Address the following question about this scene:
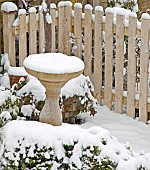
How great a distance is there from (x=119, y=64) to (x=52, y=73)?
2.40m

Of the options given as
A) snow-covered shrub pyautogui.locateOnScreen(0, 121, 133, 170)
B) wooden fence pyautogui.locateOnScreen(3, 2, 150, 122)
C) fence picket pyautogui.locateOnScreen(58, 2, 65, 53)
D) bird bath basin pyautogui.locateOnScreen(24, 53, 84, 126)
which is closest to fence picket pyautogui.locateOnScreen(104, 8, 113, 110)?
wooden fence pyautogui.locateOnScreen(3, 2, 150, 122)

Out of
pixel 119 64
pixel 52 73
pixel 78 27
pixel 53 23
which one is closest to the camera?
pixel 52 73

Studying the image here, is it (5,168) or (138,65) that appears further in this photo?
(138,65)

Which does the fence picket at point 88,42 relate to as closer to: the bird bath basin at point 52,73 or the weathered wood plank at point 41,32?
the weathered wood plank at point 41,32

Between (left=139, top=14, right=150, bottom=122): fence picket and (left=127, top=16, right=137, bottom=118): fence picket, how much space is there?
0.41ft

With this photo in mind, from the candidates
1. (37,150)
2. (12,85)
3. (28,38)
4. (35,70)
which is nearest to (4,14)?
(28,38)

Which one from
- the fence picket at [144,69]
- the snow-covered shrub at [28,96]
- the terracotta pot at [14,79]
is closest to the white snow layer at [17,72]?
the terracotta pot at [14,79]

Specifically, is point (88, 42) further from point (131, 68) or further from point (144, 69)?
point (144, 69)

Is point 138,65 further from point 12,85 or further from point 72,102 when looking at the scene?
point 12,85

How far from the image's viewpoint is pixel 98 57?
23.5ft

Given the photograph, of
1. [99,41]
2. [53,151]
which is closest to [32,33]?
[99,41]

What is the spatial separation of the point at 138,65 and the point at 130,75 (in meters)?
0.41

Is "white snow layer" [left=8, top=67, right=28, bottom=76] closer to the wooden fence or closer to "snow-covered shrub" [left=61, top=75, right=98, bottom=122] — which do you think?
"snow-covered shrub" [left=61, top=75, right=98, bottom=122]

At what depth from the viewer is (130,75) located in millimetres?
6832
